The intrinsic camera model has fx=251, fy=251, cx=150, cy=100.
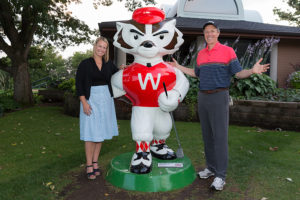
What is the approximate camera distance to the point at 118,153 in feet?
14.1

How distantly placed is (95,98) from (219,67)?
1.47 metres

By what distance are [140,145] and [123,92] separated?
692 millimetres

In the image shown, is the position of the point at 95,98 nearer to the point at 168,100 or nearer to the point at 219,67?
the point at 168,100

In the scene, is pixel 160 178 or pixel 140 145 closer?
pixel 160 178

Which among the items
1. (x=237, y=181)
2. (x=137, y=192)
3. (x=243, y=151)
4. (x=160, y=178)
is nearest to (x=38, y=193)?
(x=137, y=192)

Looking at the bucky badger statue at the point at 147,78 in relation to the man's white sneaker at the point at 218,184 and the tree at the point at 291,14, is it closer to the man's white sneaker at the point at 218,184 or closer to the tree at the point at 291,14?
the man's white sneaker at the point at 218,184

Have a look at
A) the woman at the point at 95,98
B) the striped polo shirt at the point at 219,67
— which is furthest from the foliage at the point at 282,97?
the woman at the point at 95,98

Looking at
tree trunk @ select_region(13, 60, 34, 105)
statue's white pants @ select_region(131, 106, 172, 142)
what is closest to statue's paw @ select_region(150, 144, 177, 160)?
statue's white pants @ select_region(131, 106, 172, 142)

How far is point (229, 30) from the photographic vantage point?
9.05 meters

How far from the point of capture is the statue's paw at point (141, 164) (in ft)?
9.43

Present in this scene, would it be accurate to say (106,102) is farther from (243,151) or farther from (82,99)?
(243,151)

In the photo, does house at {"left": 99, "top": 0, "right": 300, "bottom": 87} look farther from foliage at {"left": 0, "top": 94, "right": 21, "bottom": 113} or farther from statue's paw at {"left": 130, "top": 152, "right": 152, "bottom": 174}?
statue's paw at {"left": 130, "top": 152, "right": 152, "bottom": 174}

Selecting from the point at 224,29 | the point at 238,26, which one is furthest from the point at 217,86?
the point at 238,26

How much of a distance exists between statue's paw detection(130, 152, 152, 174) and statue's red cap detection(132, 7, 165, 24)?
1569 millimetres
